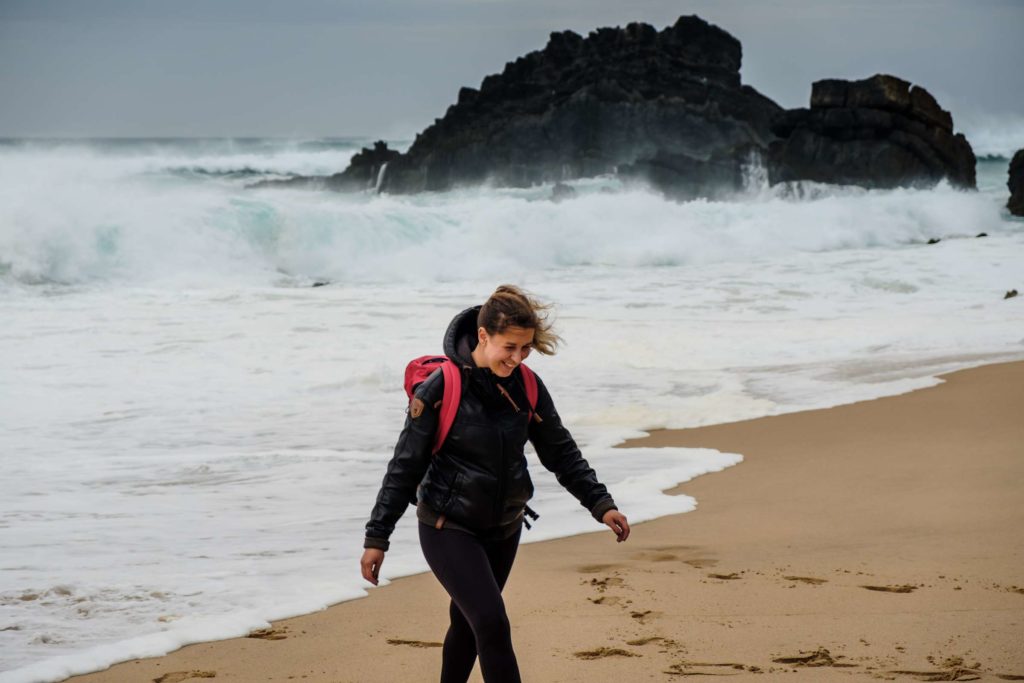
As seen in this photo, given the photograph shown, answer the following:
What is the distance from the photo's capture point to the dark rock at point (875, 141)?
160ft

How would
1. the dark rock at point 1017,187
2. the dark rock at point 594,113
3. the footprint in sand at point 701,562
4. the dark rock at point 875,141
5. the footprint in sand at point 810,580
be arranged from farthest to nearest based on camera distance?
the dark rock at point 594,113 → the dark rock at point 875,141 → the dark rock at point 1017,187 → the footprint in sand at point 701,562 → the footprint in sand at point 810,580

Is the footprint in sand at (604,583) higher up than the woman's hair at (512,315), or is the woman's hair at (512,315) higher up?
the woman's hair at (512,315)

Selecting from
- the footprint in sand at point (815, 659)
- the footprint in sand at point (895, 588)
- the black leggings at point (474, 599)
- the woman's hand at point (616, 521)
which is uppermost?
the woman's hand at point (616, 521)

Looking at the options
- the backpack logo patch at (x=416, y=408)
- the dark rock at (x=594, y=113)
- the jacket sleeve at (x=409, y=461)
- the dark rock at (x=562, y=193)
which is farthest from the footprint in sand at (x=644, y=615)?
the dark rock at (x=594, y=113)

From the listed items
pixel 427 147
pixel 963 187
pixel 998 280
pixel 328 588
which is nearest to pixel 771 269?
pixel 998 280

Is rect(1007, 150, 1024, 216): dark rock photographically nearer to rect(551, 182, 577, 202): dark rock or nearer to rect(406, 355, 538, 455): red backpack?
rect(551, 182, 577, 202): dark rock

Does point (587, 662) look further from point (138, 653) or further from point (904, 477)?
point (904, 477)

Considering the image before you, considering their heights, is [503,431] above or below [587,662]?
above

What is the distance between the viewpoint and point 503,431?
10.2 feet

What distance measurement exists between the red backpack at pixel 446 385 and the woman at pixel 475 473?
0.6 inches

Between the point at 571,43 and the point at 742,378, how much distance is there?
70384 millimetres

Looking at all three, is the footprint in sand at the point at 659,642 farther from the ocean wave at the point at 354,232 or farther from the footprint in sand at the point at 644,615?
the ocean wave at the point at 354,232

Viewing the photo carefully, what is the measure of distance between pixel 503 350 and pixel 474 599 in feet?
2.03

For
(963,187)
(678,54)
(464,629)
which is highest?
(678,54)
